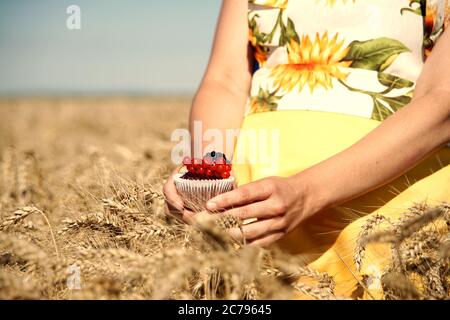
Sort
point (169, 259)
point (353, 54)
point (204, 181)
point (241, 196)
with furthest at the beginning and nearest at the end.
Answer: point (353, 54), point (204, 181), point (241, 196), point (169, 259)

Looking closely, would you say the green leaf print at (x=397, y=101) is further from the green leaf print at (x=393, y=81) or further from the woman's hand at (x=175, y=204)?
the woman's hand at (x=175, y=204)

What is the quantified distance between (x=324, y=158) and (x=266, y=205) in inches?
14.0

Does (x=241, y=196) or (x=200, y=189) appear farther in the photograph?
(x=200, y=189)

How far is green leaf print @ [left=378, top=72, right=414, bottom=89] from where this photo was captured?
1.76 metres

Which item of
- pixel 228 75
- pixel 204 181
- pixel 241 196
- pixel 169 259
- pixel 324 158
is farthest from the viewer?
pixel 228 75

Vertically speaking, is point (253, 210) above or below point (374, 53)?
below

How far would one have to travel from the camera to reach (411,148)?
1.56m

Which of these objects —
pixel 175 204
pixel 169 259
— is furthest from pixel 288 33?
pixel 169 259

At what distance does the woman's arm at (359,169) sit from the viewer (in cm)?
138

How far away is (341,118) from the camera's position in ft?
5.64

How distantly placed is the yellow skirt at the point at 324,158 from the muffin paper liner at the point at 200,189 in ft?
0.66

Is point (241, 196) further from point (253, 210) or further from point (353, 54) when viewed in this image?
point (353, 54)

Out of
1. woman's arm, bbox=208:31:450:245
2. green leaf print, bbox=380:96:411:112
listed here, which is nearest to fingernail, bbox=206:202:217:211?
woman's arm, bbox=208:31:450:245

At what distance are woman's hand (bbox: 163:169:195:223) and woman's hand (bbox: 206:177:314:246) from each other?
12 centimetres
